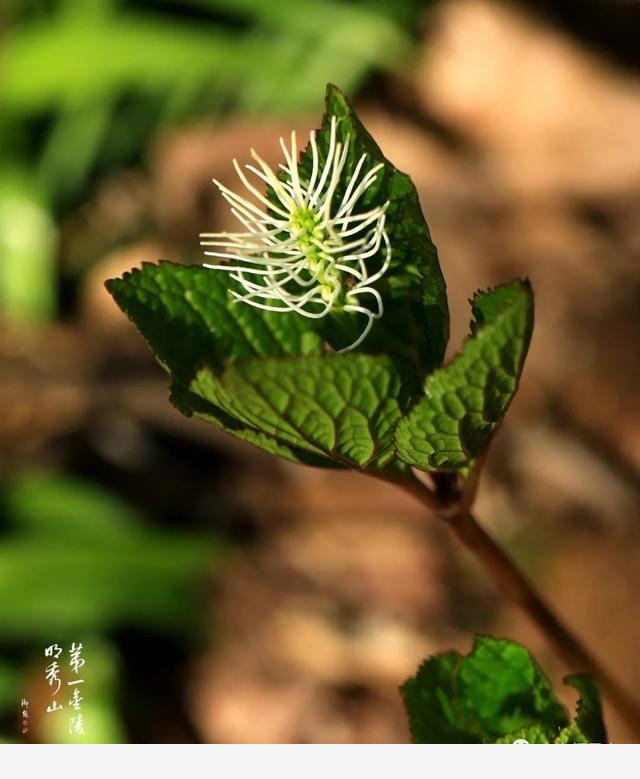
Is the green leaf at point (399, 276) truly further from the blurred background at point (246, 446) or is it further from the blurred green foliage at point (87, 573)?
the blurred green foliage at point (87, 573)

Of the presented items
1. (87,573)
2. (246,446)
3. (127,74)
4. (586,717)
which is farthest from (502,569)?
(127,74)

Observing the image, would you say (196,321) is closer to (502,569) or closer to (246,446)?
(502,569)

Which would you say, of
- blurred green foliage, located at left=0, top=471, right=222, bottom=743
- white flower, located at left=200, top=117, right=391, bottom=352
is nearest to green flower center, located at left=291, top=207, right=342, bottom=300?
white flower, located at left=200, top=117, right=391, bottom=352

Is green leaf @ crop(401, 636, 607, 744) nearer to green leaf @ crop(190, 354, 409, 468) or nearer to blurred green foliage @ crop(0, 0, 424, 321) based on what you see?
green leaf @ crop(190, 354, 409, 468)

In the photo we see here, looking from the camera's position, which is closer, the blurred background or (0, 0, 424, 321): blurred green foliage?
the blurred background
